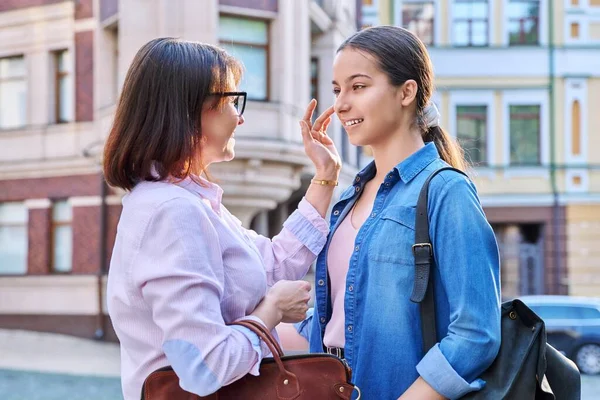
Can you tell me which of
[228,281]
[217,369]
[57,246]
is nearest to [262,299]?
[228,281]

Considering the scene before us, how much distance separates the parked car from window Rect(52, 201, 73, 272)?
28.6ft

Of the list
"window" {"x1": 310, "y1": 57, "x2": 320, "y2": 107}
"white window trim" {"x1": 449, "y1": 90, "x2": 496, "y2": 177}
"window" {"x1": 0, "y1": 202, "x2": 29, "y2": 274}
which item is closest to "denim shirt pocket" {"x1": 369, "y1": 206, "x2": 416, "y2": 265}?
"window" {"x1": 310, "y1": 57, "x2": 320, "y2": 107}

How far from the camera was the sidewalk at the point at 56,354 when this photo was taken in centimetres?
1355

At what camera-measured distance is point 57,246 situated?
57.2 feet

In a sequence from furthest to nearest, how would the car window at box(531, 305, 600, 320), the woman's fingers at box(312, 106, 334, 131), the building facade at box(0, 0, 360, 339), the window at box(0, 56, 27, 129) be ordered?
the window at box(0, 56, 27, 129), the building facade at box(0, 0, 360, 339), the car window at box(531, 305, 600, 320), the woman's fingers at box(312, 106, 334, 131)

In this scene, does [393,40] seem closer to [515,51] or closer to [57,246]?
[57,246]

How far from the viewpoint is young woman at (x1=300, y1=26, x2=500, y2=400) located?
2.15 metres

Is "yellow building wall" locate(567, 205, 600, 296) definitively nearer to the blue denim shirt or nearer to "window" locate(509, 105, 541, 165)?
"window" locate(509, 105, 541, 165)

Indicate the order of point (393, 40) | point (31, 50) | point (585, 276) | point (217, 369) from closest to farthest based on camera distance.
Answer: point (217, 369) < point (393, 40) < point (31, 50) < point (585, 276)

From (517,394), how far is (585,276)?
2052 centimetres

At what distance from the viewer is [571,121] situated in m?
21.8

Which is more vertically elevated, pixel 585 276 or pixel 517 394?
pixel 517 394

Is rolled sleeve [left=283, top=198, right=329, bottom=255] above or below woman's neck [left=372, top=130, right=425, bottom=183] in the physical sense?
below

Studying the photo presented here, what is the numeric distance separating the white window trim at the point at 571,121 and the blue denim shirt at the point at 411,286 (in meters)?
20.3
